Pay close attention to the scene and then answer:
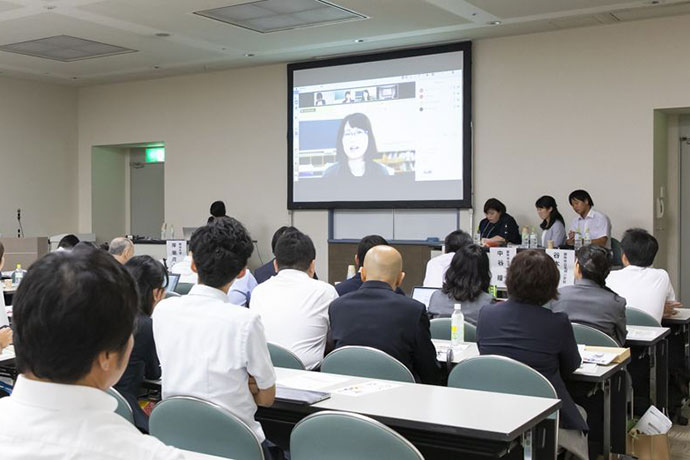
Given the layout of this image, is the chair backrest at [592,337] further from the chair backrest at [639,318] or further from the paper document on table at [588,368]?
the chair backrest at [639,318]

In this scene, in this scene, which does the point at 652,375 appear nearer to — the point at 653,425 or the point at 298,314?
the point at 653,425

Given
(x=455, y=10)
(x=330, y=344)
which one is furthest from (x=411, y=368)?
(x=455, y=10)

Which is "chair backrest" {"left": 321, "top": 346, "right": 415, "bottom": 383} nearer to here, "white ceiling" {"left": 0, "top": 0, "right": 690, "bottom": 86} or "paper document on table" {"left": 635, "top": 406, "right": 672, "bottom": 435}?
"paper document on table" {"left": 635, "top": 406, "right": 672, "bottom": 435}

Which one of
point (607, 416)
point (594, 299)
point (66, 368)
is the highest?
point (66, 368)

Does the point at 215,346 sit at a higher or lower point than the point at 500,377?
higher

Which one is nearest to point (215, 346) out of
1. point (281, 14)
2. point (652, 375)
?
point (652, 375)

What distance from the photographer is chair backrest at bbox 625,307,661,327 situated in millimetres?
4785

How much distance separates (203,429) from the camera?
7.76 feet

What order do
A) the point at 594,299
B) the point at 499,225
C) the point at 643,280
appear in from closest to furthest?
the point at 594,299 < the point at 643,280 < the point at 499,225

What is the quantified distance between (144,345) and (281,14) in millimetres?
5592

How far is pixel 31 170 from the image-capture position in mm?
12148

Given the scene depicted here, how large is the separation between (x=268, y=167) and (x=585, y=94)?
14.8ft

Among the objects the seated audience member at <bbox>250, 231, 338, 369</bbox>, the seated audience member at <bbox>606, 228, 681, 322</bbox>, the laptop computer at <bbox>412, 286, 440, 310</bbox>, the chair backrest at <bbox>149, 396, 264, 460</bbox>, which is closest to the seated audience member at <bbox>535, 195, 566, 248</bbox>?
the seated audience member at <bbox>606, 228, 681, 322</bbox>

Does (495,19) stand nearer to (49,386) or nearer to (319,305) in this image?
(319,305)
